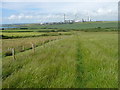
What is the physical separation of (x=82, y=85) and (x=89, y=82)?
0.40 m

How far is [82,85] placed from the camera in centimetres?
606

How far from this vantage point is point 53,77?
6734 mm

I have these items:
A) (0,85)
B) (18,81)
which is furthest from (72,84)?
(0,85)

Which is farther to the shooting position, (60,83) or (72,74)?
(72,74)

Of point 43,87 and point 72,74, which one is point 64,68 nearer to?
point 72,74

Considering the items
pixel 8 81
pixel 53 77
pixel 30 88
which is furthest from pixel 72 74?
pixel 8 81

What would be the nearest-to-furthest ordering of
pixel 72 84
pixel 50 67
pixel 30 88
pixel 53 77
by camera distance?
pixel 30 88 → pixel 72 84 → pixel 53 77 → pixel 50 67

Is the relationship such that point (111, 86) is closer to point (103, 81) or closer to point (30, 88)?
point (103, 81)

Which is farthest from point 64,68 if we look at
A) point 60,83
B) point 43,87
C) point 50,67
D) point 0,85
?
point 0,85

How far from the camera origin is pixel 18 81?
20.3 ft

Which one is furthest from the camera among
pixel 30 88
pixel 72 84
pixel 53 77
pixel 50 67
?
pixel 50 67

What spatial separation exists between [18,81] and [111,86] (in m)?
3.43

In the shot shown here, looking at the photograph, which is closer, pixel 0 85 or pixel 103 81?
pixel 0 85

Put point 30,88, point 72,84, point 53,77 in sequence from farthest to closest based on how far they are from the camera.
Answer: point 53,77
point 72,84
point 30,88
